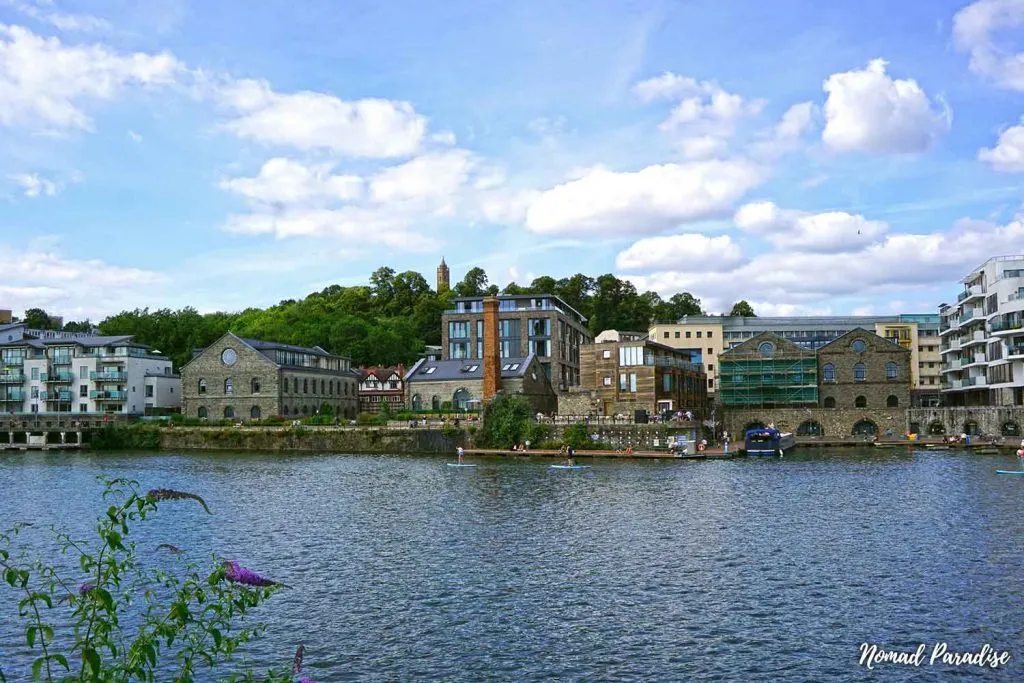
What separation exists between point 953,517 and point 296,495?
32.8 meters

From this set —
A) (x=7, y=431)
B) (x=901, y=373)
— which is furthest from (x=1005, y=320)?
(x=7, y=431)

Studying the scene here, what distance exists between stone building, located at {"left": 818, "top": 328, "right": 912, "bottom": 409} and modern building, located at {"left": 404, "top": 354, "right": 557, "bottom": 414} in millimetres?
33175

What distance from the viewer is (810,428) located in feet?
318

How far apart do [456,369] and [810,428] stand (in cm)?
4102

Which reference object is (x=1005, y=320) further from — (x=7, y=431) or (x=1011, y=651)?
(x=7, y=431)

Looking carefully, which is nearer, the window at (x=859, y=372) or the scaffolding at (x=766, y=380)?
the window at (x=859, y=372)

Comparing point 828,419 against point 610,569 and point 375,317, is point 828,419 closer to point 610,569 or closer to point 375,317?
point 610,569

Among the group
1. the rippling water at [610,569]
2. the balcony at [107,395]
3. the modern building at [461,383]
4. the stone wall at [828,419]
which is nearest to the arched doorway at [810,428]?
the stone wall at [828,419]

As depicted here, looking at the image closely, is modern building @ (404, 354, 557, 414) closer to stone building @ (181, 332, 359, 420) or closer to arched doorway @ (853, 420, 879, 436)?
stone building @ (181, 332, 359, 420)

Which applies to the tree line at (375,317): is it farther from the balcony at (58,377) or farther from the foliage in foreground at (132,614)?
the foliage in foreground at (132,614)

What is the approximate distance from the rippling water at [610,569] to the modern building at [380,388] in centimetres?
6676

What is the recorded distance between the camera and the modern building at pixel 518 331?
120 m

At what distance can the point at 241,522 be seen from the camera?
38000 mm

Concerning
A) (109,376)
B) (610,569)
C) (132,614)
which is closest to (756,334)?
(109,376)
